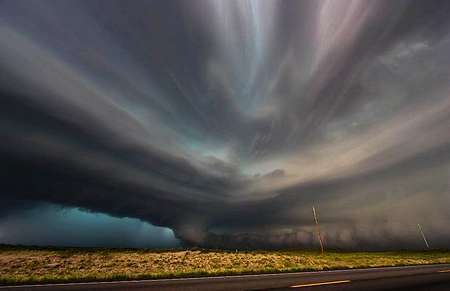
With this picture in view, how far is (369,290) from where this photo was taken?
38.7 ft

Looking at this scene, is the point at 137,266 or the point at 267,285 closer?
the point at 267,285

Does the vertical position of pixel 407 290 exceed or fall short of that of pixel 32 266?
it falls short

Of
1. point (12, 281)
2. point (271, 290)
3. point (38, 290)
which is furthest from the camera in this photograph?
point (12, 281)

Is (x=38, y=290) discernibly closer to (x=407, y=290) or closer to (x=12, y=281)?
(x=12, y=281)

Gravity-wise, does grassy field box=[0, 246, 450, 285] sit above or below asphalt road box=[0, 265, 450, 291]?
above

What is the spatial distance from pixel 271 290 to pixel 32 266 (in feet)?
102

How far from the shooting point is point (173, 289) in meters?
12.6

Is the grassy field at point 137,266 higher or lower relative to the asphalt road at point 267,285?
higher

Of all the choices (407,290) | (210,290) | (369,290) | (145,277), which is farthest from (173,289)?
(407,290)

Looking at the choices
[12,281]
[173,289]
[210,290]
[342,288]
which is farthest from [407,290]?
[12,281]

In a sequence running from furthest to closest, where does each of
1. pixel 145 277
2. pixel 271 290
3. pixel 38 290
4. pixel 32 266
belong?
pixel 32 266
pixel 145 277
pixel 38 290
pixel 271 290

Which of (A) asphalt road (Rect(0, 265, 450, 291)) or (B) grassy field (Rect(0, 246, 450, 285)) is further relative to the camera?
(B) grassy field (Rect(0, 246, 450, 285))

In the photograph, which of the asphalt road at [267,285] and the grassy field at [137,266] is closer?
the asphalt road at [267,285]

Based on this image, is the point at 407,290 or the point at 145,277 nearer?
the point at 407,290
